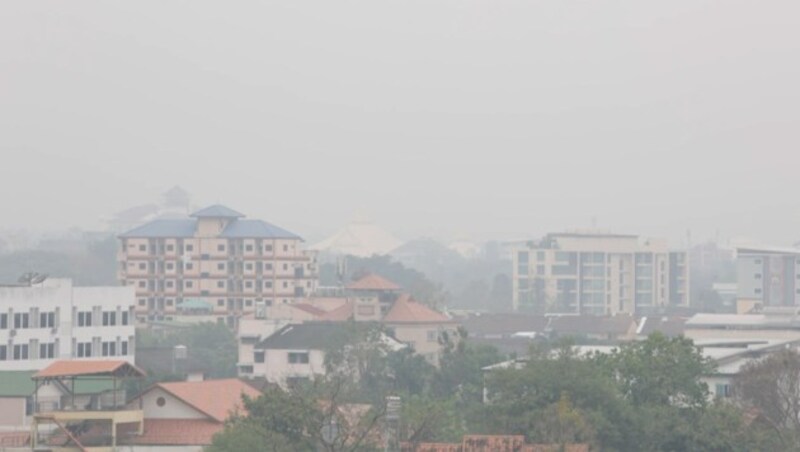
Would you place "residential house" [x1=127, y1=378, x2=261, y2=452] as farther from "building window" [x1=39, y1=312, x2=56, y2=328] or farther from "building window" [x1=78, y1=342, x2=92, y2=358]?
"building window" [x1=78, y1=342, x2=92, y2=358]

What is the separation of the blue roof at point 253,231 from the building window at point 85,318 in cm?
3694

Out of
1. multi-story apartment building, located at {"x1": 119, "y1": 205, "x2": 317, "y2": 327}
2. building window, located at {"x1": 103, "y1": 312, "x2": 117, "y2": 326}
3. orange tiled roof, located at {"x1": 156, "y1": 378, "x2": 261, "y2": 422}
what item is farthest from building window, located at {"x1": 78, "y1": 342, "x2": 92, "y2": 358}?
multi-story apartment building, located at {"x1": 119, "y1": 205, "x2": 317, "y2": 327}

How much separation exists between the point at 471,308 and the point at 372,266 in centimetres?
947

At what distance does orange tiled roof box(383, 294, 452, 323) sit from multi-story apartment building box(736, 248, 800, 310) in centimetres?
3253

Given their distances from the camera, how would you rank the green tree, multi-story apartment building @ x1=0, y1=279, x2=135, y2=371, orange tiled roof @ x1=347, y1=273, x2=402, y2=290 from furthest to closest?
1. orange tiled roof @ x1=347, y1=273, x2=402, y2=290
2. multi-story apartment building @ x1=0, y1=279, x2=135, y2=371
3. the green tree

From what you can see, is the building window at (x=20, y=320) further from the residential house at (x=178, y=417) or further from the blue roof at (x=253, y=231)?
the blue roof at (x=253, y=231)

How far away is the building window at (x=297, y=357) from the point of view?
56625 millimetres

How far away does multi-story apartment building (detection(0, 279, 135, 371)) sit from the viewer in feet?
149

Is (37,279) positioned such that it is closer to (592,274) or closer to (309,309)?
(309,309)

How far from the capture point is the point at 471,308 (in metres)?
112

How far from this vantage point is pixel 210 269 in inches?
3319

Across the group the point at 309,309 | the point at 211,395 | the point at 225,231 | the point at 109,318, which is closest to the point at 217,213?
the point at 225,231

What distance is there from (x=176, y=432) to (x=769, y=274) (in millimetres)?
68188

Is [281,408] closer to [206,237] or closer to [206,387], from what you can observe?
[206,387]
